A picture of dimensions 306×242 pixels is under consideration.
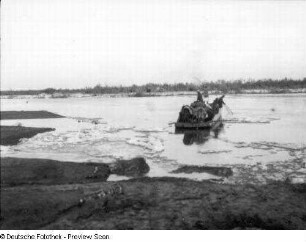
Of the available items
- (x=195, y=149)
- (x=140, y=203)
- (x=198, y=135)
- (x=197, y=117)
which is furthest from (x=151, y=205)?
(x=197, y=117)

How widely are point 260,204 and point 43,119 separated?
24209 millimetres

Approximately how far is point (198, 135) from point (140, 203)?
13.0 m

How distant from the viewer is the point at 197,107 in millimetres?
23922

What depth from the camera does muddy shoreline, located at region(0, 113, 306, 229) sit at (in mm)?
6633

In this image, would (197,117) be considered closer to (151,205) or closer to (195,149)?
(195,149)

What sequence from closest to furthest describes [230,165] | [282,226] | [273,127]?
[282,226] < [230,165] < [273,127]

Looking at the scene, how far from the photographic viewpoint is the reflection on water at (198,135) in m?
17.8

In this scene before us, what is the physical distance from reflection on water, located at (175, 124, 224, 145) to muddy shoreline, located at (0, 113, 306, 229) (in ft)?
28.0

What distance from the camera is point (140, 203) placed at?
24.9 ft

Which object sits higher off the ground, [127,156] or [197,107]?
[197,107]

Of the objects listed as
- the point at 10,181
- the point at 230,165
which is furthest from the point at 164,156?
the point at 10,181

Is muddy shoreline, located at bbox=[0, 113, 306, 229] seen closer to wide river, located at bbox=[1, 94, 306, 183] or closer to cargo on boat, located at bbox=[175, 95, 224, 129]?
wide river, located at bbox=[1, 94, 306, 183]

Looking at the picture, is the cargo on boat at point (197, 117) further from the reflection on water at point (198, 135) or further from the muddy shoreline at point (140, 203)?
the muddy shoreline at point (140, 203)
